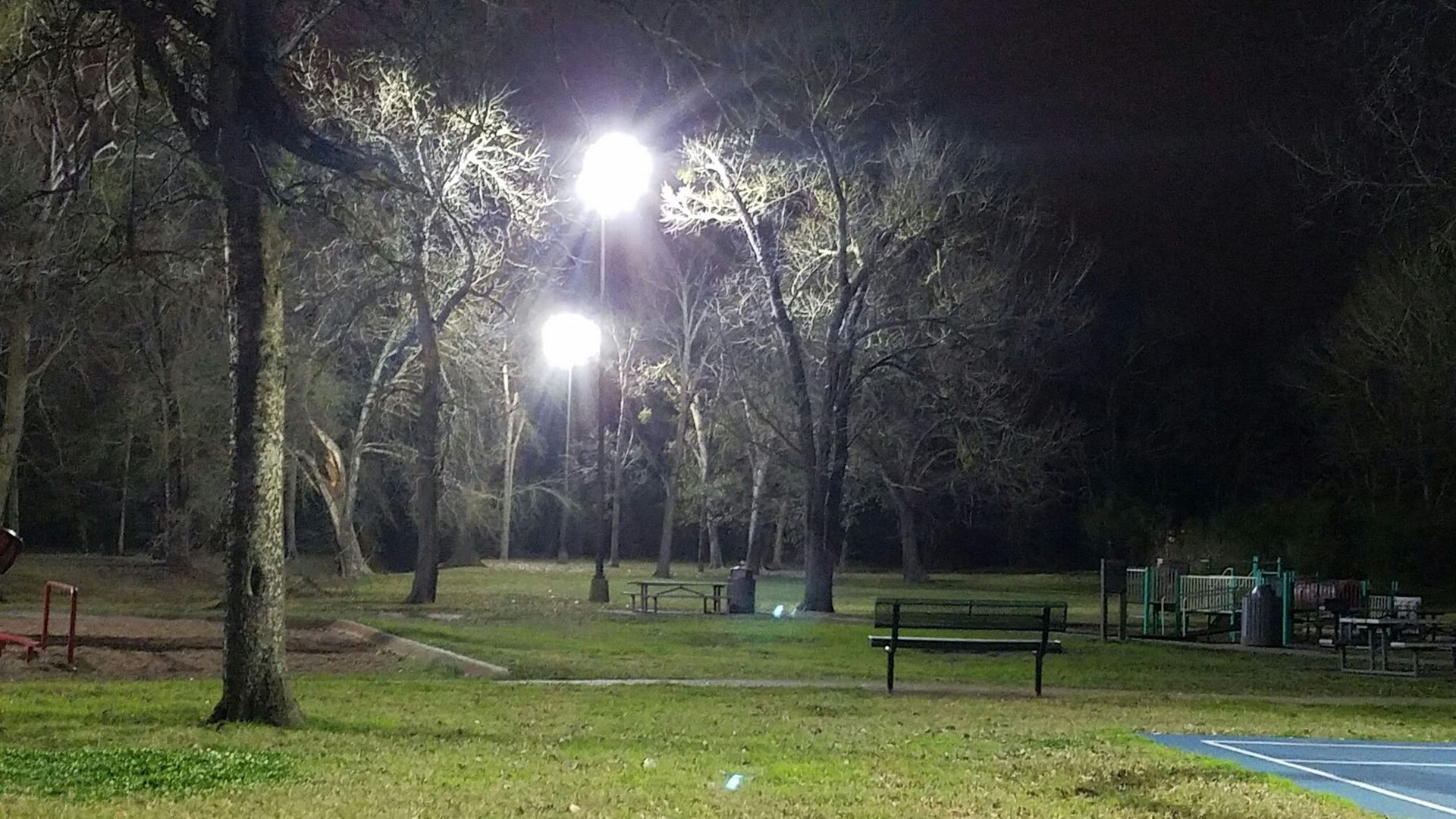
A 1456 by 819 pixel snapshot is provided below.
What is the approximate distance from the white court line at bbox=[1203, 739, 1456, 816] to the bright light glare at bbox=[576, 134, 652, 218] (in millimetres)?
18705

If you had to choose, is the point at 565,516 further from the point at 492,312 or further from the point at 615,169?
the point at 615,169

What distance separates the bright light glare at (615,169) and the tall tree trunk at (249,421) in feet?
55.0

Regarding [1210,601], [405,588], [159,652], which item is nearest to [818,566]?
[1210,601]

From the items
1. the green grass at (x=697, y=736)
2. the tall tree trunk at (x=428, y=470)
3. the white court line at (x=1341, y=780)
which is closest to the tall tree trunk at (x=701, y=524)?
the tall tree trunk at (x=428, y=470)

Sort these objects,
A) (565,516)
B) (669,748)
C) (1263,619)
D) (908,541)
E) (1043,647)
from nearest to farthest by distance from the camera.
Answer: (669,748) → (1043,647) → (1263,619) → (908,541) → (565,516)

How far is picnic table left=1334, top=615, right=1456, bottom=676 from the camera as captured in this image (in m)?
18.7

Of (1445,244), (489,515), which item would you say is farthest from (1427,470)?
(489,515)

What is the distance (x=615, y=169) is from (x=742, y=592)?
8850 mm

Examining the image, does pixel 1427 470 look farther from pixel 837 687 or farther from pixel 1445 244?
pixel 837 687

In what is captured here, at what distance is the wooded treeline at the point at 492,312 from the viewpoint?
12203mm

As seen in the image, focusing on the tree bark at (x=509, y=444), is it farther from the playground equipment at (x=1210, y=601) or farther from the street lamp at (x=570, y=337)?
the playground equipment at (x=1210, y=601)

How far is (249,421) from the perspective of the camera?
10922 mm

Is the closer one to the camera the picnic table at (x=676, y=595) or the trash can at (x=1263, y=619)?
the trash can at (x=1263, y=619)

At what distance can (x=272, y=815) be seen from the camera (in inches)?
291
